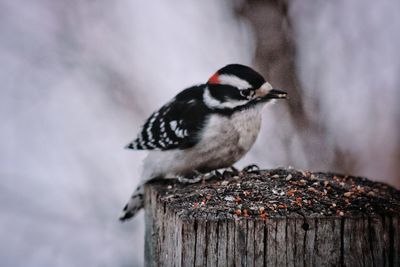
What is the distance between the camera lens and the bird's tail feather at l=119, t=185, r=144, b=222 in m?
5.08

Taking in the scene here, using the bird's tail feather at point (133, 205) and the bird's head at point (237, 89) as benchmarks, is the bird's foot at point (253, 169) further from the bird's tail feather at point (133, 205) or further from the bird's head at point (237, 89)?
the bird's tail feather at point (133, 205)

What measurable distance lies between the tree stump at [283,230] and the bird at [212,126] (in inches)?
48.9

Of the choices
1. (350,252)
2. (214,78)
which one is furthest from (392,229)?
(214,78)

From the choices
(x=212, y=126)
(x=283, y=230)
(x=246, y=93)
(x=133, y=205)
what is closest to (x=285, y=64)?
(x=246, y=93)

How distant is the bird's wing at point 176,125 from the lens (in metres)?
4.77

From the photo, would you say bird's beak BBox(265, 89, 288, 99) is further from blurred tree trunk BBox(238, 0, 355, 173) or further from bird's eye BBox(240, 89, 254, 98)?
blurred tree trunk BBox(238, 0, 355, 173)

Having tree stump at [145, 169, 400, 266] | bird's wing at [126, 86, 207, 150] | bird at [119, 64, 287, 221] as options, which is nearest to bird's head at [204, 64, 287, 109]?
bird at [119, 64, 287, 221]

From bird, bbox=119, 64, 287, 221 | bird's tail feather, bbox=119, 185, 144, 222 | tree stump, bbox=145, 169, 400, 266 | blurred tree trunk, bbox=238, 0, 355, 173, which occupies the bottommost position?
tree stump, bbox=145, 169, 400, 266

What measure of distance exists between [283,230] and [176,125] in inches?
82.9

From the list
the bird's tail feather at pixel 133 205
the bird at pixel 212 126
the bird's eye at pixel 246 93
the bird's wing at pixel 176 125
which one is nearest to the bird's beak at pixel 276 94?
the bird at pixel 212 126

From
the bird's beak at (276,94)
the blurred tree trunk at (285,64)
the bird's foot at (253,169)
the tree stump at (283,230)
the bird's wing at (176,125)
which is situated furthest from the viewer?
the blurred tree trunk at (285,64)

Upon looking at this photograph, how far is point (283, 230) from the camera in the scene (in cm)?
297

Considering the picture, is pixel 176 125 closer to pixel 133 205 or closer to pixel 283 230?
pixel 133 205

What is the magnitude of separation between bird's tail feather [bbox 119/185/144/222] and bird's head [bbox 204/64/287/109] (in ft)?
3.28
